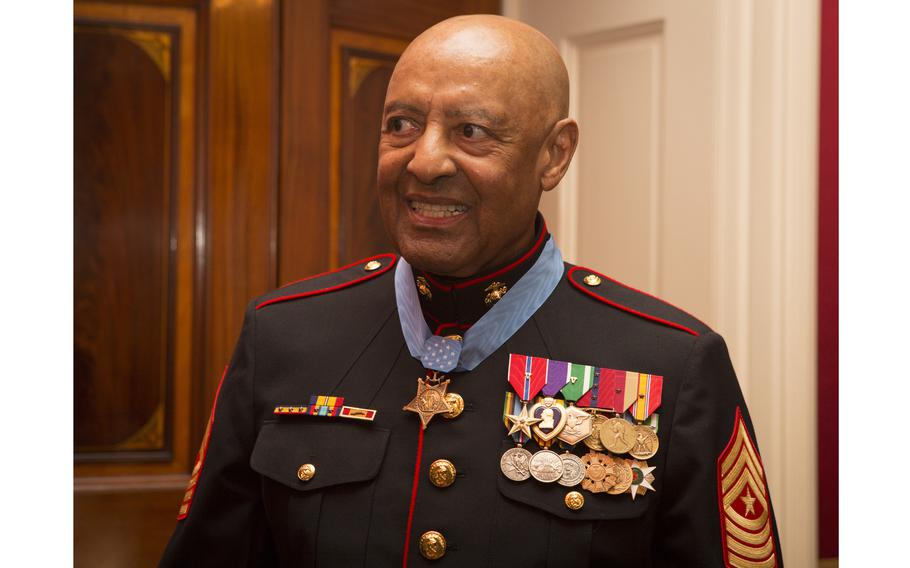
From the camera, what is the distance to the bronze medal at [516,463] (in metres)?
1.07

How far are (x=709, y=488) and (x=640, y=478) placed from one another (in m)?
0.09

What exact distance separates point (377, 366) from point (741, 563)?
0.54 m

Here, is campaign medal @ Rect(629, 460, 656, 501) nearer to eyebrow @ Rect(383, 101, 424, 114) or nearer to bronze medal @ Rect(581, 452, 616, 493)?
bronze medal @ Rect(581, 452, 616, 493)

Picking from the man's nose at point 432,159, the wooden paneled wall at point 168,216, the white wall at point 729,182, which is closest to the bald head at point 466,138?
the man's nose at point 432,159

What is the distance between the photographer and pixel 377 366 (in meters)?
1.19

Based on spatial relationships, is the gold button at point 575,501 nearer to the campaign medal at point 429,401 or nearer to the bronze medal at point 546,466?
the bronze medal at point 546,466

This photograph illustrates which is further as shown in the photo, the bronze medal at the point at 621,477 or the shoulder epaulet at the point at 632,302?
the shoulder epaulet at the point at 632,302

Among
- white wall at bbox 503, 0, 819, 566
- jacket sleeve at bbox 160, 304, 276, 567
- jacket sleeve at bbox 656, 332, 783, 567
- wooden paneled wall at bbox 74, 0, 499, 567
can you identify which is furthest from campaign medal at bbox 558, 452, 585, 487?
wooden paneled wall at bbox 74, 0, 499, 567

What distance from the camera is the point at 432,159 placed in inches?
40.9

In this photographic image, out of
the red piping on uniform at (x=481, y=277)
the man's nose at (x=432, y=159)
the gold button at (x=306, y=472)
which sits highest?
the man's nose at (x=432, y=159)

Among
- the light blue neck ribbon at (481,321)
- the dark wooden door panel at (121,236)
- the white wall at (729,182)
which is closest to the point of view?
the light blue neck ribbon at (481,321)

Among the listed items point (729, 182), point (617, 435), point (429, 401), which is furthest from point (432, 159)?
point (729, 182)

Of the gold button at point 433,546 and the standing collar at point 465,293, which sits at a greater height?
the standing collar at point 465,293

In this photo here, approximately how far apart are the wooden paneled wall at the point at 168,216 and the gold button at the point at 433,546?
1147mm
